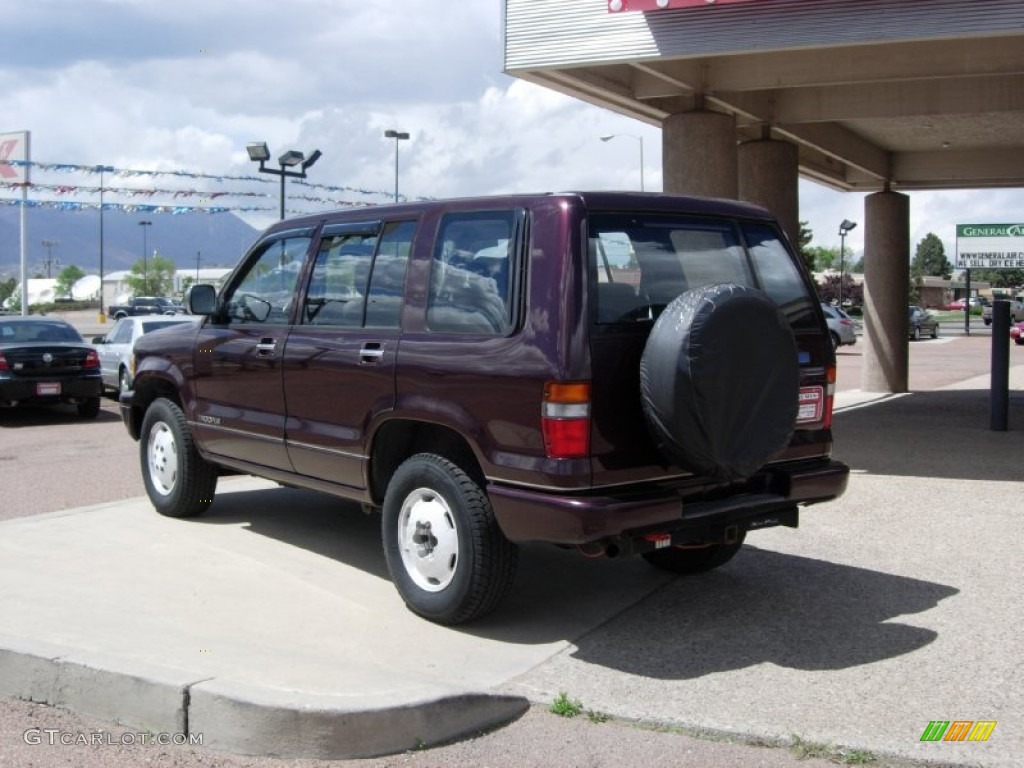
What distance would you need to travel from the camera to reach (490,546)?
5.38 meters

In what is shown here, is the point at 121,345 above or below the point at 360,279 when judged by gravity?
below

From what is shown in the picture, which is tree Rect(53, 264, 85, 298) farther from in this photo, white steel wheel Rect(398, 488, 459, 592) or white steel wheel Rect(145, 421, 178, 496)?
white steel wheel Rect(398, 488, 459, 592)

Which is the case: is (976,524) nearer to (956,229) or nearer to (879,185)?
(879,185)

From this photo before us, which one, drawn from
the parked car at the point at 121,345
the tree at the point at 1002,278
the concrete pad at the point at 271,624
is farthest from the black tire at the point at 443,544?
the tree at the point at 1002,278

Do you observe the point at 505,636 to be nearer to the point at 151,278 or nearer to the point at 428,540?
the point at 428,540

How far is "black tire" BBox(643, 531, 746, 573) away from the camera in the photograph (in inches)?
262

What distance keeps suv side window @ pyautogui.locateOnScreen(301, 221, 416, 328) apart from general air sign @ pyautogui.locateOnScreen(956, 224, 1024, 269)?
1551 inches

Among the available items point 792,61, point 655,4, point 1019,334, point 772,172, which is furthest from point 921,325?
point 655,4

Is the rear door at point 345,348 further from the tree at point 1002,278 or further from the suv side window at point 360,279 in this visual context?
the tree at point 1002,278

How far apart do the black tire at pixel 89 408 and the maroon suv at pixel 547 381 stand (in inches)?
410

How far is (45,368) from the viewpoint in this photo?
51.7 feet

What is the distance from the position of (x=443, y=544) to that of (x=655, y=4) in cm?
679

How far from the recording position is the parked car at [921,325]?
148 ft

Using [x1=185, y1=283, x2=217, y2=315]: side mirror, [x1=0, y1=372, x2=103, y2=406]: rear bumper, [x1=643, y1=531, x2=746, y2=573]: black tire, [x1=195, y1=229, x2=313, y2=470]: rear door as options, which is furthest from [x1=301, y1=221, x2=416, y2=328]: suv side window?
[x1=0, y1=372, x2=103, y2=406]: rear bumper
